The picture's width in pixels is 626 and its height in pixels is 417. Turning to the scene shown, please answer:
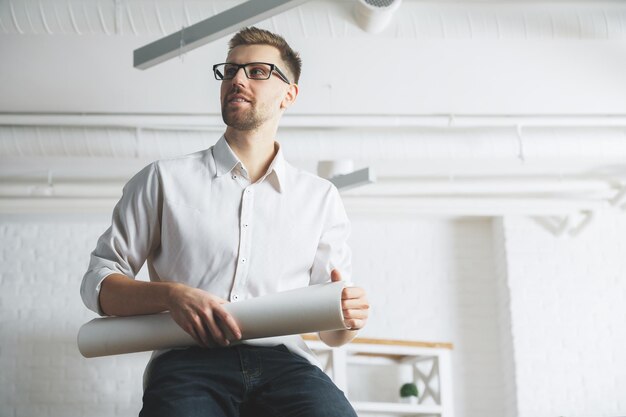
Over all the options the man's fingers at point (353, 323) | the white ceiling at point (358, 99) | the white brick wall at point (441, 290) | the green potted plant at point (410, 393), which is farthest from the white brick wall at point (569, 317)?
the man's fingers at point (353, 323)

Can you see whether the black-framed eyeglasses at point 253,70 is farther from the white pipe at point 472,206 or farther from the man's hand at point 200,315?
the white pipe at point 472,206

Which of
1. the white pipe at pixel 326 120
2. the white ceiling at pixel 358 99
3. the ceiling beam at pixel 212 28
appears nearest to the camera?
the ceiling beam at pixel 212 28

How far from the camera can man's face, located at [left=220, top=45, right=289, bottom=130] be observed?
1.55m

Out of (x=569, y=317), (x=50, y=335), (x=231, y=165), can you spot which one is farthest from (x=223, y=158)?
(x=569, y=317)

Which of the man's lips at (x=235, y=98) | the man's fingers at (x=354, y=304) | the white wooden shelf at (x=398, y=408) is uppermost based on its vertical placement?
the man's lips at (x=235, y=98)

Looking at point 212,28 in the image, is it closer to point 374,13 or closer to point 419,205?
point 374,13

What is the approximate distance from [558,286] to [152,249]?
6124mm

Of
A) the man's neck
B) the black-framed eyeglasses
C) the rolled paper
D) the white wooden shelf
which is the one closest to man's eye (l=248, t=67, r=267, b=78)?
the black-framed eyeglasses

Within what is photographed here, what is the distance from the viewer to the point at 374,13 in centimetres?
350

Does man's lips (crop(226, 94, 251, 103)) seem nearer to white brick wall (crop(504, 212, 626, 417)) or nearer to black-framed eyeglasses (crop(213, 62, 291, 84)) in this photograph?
black-framed eyeglasses (crop(213, 62, 291, 84))

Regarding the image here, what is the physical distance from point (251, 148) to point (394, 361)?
15.5 ft

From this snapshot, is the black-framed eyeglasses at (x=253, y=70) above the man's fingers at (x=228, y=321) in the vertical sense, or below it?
above

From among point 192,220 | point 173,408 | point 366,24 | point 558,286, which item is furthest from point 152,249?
point 558,286

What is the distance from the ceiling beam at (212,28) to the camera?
2873 millimetres
